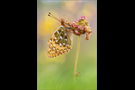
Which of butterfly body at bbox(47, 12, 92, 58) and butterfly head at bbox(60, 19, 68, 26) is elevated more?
butterfly head at bbox(60, 19, 68, 26)

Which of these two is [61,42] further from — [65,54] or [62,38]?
[65,54]

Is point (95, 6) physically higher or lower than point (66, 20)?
higher

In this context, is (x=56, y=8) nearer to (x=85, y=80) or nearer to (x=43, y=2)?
(x=43, y=2)

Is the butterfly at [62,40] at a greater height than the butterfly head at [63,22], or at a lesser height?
lesser

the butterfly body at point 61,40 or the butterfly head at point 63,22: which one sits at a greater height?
the butterfly head at point 63,22

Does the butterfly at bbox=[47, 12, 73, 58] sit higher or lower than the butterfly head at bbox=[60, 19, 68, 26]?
lower

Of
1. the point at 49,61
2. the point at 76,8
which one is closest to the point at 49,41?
the point at 49,61
